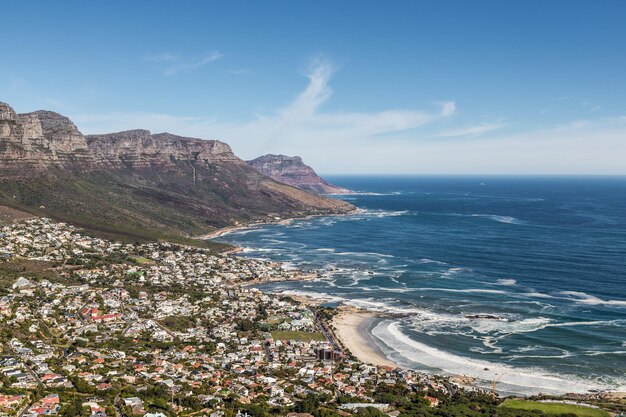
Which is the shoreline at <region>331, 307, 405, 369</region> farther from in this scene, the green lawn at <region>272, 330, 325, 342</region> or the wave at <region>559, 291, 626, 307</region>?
the wave at <region>559, 291, 626, 307</region>

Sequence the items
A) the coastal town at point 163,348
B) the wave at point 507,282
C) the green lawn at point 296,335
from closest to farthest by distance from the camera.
A: the coastal town at point 163,348, the green lawn at point 296,335, the wave at point 507,282

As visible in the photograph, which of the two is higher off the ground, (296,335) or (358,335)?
(296,335)

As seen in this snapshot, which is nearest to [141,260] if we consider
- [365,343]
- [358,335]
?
[358,335]

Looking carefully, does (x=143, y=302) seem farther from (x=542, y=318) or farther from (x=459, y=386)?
(x=542, y=318)

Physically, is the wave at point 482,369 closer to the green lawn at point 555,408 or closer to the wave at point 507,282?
the green lawn at point 555,408

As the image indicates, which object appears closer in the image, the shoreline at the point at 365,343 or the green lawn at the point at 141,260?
the shoreline at the point at 365,343

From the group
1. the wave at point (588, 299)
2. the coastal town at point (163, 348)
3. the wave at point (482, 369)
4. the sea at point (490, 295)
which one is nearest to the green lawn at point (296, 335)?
the coastal town at point (163, 348)

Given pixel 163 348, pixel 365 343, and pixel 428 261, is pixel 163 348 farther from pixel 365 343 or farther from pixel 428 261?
pixel 428 261
